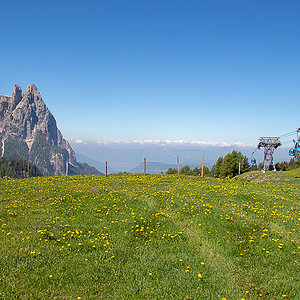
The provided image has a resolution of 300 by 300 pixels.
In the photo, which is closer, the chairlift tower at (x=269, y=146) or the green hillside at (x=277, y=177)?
the green hillside at (x=277, y=177)

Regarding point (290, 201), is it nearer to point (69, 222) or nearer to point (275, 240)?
point (275, 240)

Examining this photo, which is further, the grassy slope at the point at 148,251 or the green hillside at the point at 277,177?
the green hillside at the point at 277,177

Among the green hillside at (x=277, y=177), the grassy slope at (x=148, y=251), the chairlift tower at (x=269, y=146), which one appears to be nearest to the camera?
the grassy slope at (x=148, y=251)

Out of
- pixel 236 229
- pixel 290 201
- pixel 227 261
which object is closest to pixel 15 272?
pixel 227 261

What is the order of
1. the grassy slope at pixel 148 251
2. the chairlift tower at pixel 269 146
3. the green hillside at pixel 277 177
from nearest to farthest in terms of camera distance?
the grassy slope at pixel 148 251 → the green hillside at pixel 277 177 → the chairlift tower at pixel 269 146

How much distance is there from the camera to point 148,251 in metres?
8.82

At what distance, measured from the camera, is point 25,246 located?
8.98m

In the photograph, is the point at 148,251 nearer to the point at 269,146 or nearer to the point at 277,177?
the point at 277,177

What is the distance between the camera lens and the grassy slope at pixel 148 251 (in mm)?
6594

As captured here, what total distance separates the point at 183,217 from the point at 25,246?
7797 mm

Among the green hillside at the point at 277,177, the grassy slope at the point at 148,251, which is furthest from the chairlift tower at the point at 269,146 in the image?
the grassy slope at the point at 148,251

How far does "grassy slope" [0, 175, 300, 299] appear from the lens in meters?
6.59

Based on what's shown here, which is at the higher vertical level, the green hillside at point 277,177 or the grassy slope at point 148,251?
the green hillside at point 277,177

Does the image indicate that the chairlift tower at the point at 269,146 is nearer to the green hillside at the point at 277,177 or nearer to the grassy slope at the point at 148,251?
the green hillside at the point at 277,177
